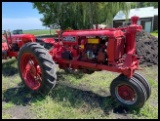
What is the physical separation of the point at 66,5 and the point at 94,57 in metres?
17.5

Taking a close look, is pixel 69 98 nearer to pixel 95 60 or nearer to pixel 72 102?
pixel 72 102

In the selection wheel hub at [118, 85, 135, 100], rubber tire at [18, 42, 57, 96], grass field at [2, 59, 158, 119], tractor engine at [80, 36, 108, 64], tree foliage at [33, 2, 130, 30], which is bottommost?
grass field at [2, 59, 158, 119]

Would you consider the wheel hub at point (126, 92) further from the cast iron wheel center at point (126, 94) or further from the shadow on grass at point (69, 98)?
the shadow on grass at point (69, 98)

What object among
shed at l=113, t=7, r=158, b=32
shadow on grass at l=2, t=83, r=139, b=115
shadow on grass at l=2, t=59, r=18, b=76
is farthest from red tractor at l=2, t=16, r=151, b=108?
shed at l=113, t=7, r=158, b=32

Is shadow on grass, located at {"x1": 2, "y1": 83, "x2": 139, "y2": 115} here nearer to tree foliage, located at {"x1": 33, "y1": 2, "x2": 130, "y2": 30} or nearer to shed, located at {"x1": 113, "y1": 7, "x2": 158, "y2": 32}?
tree foliage, located at {"x1": 33, "y1": 2, "x2": 130, "y2": 30}

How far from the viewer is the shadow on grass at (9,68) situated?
6879mm

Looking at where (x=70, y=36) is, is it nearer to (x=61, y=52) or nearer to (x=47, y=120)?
(x=61, y=52)

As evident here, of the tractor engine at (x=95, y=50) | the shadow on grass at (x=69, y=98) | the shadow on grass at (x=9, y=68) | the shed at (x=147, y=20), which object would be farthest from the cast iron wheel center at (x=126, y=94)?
the shed at (x=147, y=20)

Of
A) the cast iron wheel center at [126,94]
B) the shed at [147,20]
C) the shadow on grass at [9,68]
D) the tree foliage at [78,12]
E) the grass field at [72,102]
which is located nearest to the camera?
the grass field at [72,102]

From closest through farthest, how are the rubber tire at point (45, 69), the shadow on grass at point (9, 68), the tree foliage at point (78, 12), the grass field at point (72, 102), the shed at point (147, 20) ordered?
the grass field at point (72, 102) < the rubber tire at point (45, 69) < the shadow on grass at point (9, 68) < the tree foliage at point (78, 12) < the shed at point (147, 20)

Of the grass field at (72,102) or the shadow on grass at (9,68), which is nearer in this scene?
the grass field at (72,102)

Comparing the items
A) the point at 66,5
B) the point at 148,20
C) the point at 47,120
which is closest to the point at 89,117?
the point at 47,120

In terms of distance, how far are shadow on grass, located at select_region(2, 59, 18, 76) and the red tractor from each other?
1689 millimetres

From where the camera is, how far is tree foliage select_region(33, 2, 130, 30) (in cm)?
1903
